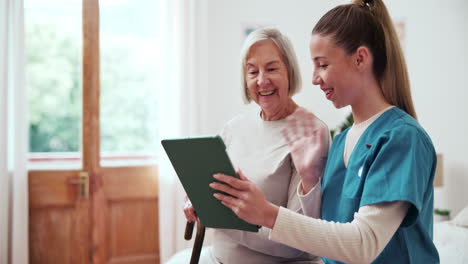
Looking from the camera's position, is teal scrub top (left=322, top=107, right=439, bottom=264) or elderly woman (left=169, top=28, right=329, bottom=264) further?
elderly woman (left=169, top=28, right=329, bottom=264)

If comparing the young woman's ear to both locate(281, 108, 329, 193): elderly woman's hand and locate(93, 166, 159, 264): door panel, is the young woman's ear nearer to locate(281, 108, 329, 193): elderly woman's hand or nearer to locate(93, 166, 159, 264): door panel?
locate(281, 108, 329, 193): elderly woman's hand

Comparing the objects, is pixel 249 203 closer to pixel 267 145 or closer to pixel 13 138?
pixel 267 145

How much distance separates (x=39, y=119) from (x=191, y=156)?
246cm

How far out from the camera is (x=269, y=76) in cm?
144

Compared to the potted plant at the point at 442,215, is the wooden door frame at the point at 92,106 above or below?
above

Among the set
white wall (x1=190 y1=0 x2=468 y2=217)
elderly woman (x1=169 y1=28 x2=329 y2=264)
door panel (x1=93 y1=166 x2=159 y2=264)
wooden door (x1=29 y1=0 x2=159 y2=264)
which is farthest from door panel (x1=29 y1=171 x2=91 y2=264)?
elderly woman (x1=169 y1=28 x2=329 y2=264)

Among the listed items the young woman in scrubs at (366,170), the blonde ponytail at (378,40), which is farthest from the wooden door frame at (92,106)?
the blonde ponytail at (378,40)

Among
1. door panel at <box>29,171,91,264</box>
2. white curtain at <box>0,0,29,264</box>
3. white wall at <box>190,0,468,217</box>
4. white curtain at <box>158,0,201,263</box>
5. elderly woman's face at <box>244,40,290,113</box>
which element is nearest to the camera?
elderly woman's face at <box>244,40,290,113</box>

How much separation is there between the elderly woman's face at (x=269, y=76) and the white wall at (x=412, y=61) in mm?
2029

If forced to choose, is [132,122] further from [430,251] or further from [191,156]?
[430,251]

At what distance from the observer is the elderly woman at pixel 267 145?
1.34 m

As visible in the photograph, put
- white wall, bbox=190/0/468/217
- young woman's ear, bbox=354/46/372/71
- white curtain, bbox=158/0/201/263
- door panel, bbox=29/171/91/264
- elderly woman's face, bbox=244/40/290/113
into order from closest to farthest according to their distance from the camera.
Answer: young woman's ear, bbox=354/46/372/71
elderly woman's face, bbox=244/40/290/113
door panel, bbox=29/171/91/264
white wall, bbox=190/0/468/217
white curtain, bbox=158/0/201/263

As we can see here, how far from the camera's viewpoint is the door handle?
9.88ft

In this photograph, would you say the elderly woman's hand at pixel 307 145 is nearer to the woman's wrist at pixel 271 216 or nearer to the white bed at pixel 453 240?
the woman's wrist at pixel 271 216
